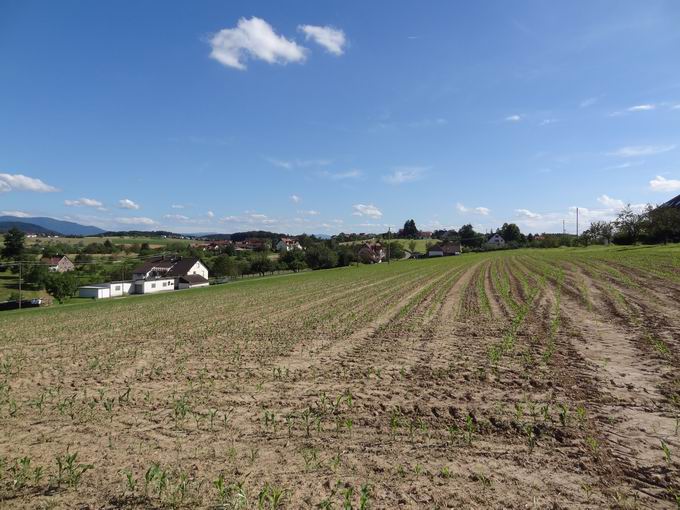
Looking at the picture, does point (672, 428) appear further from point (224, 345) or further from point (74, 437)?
point (224, 345)

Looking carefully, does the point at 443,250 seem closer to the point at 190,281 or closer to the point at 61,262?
the point at 190,281

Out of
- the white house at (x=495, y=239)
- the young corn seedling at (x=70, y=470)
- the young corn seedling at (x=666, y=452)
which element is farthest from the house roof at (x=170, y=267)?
the white house at (x=495, y=239)

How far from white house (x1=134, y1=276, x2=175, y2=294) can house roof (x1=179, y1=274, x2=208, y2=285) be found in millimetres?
2043

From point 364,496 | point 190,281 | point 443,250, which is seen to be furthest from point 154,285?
point 443,250

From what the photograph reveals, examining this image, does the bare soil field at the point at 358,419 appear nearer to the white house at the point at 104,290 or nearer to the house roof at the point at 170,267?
the white house at the point at 104,290

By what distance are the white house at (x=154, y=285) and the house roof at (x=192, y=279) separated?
2043mm

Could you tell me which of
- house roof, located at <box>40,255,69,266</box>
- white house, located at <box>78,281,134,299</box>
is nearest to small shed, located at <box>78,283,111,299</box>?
white house, located at <box>78,281,134,299</box>

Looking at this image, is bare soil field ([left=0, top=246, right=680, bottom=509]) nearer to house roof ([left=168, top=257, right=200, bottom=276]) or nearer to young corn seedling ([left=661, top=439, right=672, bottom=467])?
young corn seedling ([left=661, top=439, right=672, bottom=467])

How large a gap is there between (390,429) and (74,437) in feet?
16.8

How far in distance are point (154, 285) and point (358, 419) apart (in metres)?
76.9

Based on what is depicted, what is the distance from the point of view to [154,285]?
7481 centimetres

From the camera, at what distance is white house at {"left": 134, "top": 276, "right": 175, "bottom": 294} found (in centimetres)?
7231

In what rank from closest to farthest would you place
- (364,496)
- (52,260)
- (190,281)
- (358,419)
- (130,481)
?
(364,496) < (130,481) < (358,419) < (190,281) < (52,260)

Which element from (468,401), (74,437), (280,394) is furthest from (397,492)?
(74,437)
